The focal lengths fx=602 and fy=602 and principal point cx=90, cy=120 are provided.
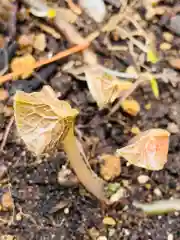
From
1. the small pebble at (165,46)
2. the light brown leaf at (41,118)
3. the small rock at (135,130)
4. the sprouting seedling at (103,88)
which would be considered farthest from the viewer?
the small pebble at (165,46)

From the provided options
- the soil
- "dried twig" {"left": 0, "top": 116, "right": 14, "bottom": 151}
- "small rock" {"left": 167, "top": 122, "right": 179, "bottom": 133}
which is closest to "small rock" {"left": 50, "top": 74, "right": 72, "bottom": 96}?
the soil

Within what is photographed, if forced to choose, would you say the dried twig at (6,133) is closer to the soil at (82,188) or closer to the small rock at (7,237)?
the soil at (82,188)

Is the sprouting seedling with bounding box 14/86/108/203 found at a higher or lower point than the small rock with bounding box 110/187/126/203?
higher

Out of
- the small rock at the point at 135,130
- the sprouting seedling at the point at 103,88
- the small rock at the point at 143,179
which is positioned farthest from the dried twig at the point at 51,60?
the small rock at the point at 143,179

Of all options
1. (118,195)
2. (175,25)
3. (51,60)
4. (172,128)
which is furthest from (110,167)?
(175,25)

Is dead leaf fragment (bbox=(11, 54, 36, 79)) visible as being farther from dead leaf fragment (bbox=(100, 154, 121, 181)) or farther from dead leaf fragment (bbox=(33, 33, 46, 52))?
dead leaf fragment (bbox=(100, 154, 121, 181))
